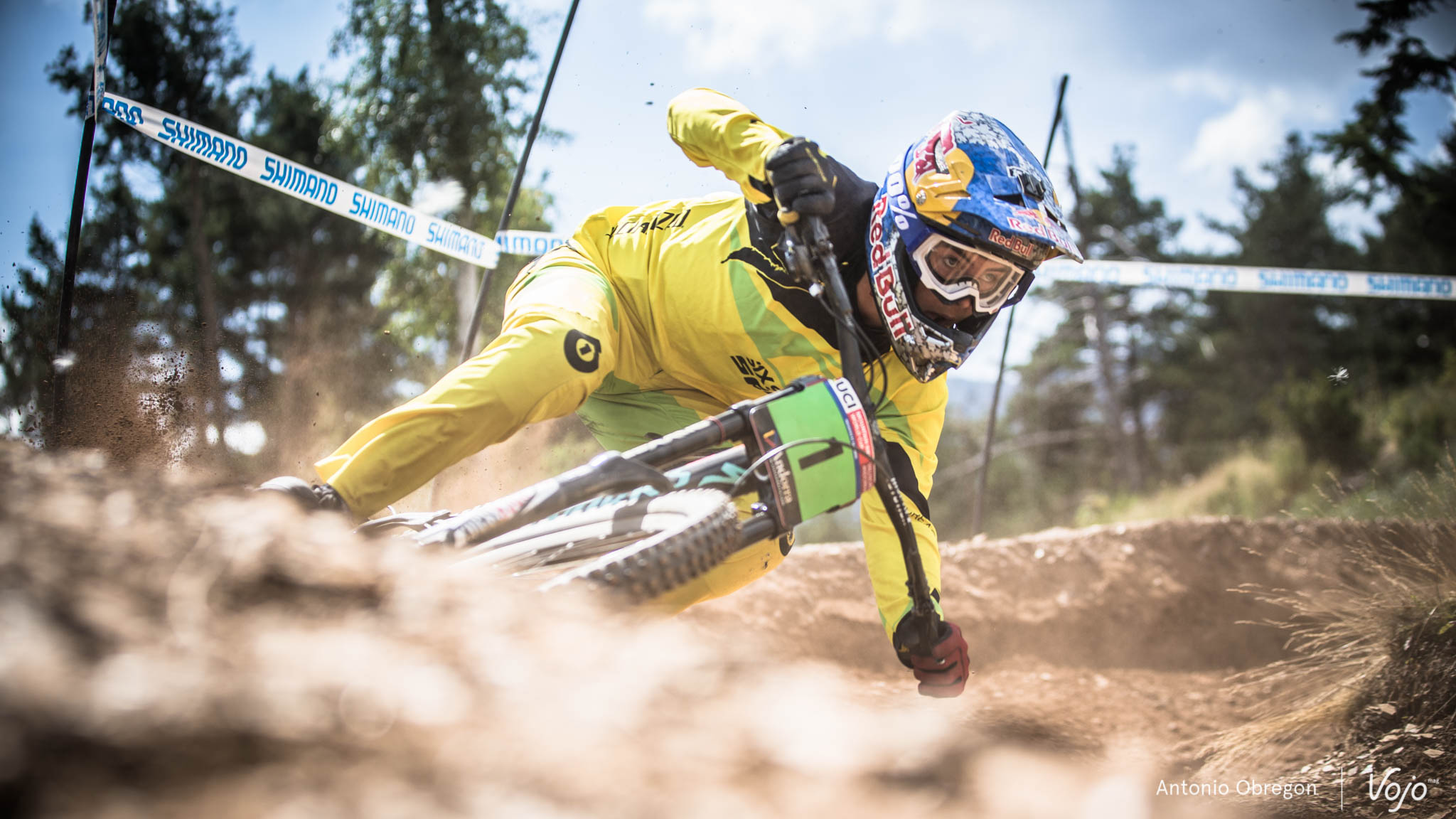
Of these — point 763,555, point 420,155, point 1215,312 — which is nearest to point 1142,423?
point 1215,312

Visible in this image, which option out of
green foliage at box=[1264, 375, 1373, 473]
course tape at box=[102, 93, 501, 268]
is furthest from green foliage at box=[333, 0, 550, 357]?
green foliage at box=[1264, 375, 1373, 473]

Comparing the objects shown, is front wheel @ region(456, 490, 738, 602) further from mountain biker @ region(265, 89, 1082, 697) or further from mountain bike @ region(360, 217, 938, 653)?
mountain biker @ region(265, 89, 1082, 697)

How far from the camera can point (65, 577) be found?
2.89 ft

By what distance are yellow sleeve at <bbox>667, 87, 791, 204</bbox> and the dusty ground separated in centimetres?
185

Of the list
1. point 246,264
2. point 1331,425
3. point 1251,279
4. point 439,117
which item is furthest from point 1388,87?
point 246,264

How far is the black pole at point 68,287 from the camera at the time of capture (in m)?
4.45

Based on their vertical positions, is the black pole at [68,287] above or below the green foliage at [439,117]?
below

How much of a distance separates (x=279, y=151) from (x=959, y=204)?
16.1 m

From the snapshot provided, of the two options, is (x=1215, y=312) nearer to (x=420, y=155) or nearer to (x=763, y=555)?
(x=420, y=155)

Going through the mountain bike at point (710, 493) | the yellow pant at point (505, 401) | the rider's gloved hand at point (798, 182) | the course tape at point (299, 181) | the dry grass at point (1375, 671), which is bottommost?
the dry grass at point (1375, 671)

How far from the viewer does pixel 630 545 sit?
2.05 m

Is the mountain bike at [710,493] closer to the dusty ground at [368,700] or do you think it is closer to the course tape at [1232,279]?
the dusty ground at [368,700]

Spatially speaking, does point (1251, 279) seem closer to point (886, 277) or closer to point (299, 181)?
point (886, 277)

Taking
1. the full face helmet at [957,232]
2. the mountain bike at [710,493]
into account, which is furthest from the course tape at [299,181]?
the full face helmet at [957,232]
